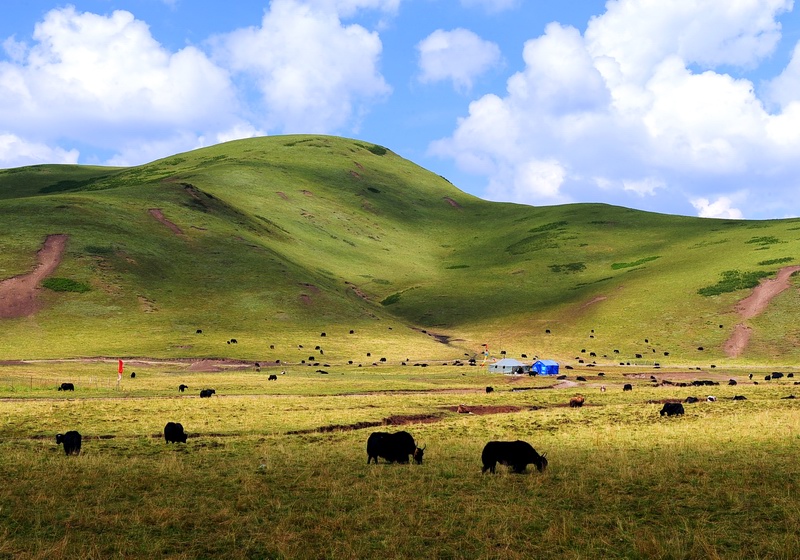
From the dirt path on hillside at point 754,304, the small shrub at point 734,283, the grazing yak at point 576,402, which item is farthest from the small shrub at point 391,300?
the grazing yak at point 576,402

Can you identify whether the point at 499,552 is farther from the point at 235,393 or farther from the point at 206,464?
the point at 235,393

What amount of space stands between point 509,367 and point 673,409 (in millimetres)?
46718

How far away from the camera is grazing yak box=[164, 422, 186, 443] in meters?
30.5

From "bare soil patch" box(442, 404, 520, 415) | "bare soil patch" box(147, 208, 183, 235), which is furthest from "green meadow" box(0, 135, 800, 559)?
"bare soil patch" box(147, 208, 183, 235)

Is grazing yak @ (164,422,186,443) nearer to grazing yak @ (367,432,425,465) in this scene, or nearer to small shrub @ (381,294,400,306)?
grazing yak @ (367,432,425,465)

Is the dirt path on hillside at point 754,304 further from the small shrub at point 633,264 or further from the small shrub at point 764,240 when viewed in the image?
the small shrub at point 633,264

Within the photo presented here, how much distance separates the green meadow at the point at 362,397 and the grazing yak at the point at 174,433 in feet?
1.81

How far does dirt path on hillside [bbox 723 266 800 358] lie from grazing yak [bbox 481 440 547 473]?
3754 inches

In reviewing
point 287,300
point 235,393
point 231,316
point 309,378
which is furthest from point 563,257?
point 235,393

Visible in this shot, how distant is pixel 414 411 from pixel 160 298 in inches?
3337

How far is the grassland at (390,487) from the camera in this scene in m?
14.6

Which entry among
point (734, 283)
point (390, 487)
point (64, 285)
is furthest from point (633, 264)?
point (390, 487)

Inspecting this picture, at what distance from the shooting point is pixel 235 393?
58469 mm

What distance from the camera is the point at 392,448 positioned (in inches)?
1009
